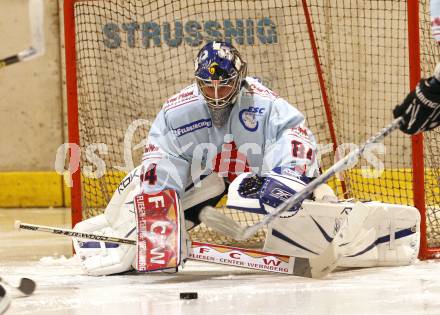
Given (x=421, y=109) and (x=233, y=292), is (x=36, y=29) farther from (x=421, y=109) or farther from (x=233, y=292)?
(x=233, y=292)

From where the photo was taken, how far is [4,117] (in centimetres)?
824

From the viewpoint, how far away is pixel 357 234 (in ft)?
15.2

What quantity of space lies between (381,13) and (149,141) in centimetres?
252

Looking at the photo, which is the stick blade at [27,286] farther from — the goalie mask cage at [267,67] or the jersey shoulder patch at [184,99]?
the goalie mask cage at [267,67]

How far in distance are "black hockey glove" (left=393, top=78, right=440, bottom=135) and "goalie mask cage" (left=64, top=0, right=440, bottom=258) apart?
2.45m

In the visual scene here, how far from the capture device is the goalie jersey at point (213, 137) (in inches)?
176

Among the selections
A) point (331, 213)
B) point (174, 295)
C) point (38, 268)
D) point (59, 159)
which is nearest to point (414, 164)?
point (331, 213)

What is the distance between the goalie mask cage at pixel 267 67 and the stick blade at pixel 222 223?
1.40 metres

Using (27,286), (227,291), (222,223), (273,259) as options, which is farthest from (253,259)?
(27,286)

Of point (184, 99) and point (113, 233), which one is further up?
point (184, 99)

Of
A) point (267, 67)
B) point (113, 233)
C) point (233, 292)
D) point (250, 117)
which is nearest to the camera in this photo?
point (233, 292)

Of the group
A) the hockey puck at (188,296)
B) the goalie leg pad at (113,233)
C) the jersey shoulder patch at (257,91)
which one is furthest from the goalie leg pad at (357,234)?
the hockey puck at (188,296)

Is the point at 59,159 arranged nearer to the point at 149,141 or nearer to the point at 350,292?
the point at 149,141

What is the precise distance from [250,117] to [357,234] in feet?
2.29
